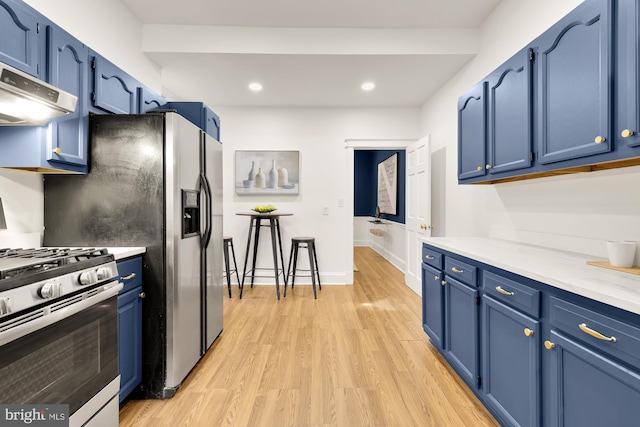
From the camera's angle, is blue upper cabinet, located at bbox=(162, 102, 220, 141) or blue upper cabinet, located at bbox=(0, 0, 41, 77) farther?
blue upper cabinet, located at bbox=(162, 102, 220, 141)

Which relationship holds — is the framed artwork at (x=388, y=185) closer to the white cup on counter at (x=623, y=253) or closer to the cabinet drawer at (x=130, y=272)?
the white cup on counter at (x=623, y=253)

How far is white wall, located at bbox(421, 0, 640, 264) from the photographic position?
1628 millimetres

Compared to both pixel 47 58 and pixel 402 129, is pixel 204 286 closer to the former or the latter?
pixel 47 58

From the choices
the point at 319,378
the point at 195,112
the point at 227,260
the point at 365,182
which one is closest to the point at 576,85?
the point at 319,378

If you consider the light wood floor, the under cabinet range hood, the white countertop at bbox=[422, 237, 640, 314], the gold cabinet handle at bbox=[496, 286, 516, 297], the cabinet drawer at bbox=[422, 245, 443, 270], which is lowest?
the light wood floor

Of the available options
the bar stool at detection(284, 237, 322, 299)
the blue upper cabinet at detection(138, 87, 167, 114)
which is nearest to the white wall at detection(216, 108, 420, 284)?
the bar stool at detection(284, 237, 322, 299)

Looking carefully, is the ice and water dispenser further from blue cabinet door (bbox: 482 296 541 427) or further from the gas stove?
blue cabinet door (bbox: 482 296 541 427)

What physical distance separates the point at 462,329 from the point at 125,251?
2122 mm

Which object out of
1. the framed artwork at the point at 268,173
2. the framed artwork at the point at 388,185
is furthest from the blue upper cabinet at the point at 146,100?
the framed artwork at the point at 388,185

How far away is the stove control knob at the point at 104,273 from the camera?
139 cm

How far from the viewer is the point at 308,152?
452 centimetres

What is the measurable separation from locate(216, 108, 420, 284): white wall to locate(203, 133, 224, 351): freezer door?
183cm

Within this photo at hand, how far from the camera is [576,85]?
1476mm

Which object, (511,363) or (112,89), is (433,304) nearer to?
(511,363)
